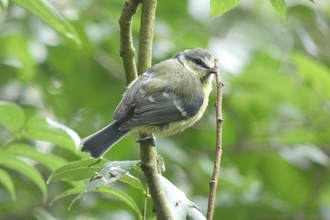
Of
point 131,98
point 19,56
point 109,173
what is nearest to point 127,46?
point 109,173

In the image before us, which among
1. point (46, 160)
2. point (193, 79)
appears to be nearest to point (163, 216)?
point (46, 160)

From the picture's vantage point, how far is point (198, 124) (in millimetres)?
3205

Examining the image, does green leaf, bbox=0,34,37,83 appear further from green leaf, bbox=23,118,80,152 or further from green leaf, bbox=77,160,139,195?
green leaf, bbox=77,160,139,195

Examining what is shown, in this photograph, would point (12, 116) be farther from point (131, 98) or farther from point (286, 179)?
point (286, 179)

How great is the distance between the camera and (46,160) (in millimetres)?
1742

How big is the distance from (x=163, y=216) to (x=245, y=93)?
6.13 ft

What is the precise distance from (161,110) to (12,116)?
0.68 m

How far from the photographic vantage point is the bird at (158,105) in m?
2.04

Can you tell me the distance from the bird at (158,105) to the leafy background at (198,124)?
522 millimetres

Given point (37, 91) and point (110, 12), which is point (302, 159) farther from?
point (37, 91)

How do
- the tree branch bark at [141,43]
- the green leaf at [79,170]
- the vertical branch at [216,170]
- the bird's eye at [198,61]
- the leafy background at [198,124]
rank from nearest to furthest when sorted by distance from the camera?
1. the vertical branch at [216,170]
2. the green leaf at [79,170]
3. the tree branch bark at [141,43]
4. the bird's eye at [198,61]
5. the leafy background at [198,124]

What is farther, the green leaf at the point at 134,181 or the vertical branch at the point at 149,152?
the green leaf at the point at 134,181

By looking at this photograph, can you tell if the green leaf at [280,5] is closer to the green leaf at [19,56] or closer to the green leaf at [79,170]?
the green leaf at [79,170]

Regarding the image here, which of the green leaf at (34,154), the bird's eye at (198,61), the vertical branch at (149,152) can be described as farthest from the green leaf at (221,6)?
the bird's eye at (198,61)
